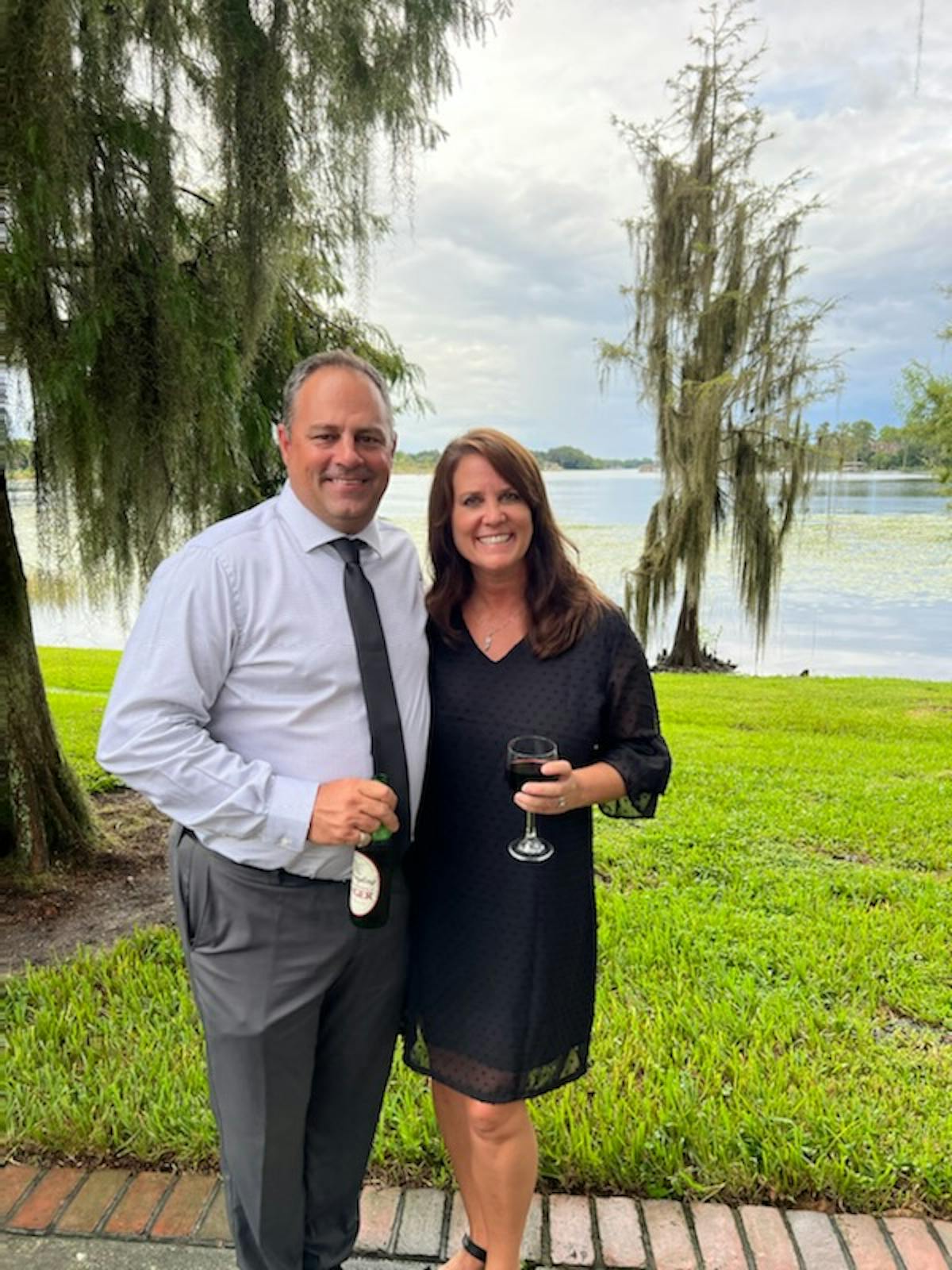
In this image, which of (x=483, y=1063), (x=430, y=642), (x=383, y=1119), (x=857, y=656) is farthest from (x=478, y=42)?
(x=857, y=656)

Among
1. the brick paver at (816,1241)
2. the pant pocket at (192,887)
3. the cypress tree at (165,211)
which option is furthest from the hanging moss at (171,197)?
the brick paver at (816,1241)

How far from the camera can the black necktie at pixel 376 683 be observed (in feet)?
5.78

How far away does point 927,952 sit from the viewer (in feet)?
12.2

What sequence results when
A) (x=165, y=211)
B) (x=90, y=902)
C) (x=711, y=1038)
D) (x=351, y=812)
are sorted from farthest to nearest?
(x=90, y=902) → (x=165, y=211) → (x=711, y=1038) → (x=351, y=812)

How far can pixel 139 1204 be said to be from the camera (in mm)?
2303

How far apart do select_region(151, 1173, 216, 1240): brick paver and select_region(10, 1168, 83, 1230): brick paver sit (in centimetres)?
28

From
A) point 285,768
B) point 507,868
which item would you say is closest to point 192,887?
point 285,768

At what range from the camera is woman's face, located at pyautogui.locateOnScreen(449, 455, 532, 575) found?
6.43ft

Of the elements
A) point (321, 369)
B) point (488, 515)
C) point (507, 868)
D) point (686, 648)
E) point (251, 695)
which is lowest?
point (686, 648)

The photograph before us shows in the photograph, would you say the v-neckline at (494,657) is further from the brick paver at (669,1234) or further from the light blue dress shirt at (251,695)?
the brick paver at (669,1234)

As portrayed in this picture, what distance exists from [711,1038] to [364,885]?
5.98ft

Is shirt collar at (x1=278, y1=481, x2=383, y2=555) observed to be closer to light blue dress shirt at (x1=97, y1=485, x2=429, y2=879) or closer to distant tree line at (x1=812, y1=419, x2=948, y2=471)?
light blue dress shirt at (x1=97, y1=485, x2=429, y2=879)

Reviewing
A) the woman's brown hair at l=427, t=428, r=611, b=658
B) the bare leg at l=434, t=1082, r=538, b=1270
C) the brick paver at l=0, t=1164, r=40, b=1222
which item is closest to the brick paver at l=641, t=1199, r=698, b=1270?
the bare leg at l=434, t=1082, r=538, b=1270

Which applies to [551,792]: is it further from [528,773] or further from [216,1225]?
[216,1225]
